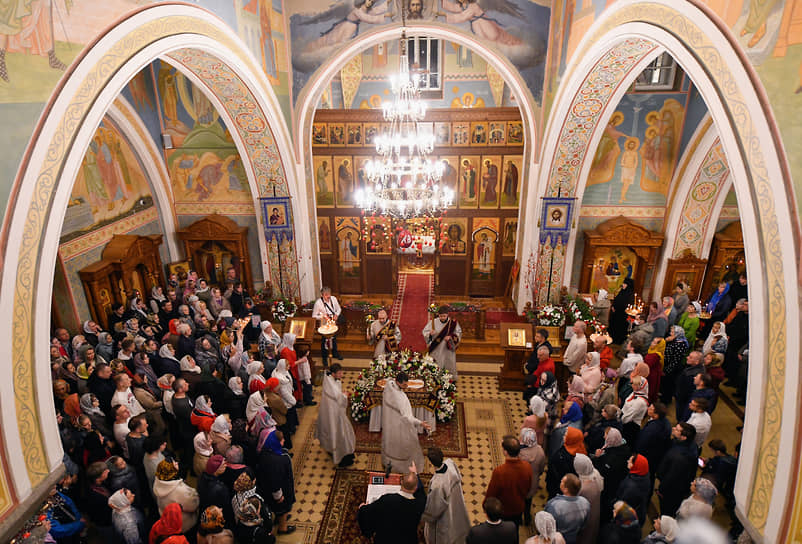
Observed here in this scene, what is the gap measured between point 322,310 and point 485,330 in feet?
13.2

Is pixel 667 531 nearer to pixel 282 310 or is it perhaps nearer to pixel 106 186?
pixel 282 310

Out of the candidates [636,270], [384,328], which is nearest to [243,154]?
[384,328]

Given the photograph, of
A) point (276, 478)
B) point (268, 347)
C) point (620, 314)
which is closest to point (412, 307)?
point (620, 314)

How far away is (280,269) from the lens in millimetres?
11617

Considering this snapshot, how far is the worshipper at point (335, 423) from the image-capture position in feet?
21.5

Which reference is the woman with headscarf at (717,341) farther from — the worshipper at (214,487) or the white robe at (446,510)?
the worshipper at (214,487)

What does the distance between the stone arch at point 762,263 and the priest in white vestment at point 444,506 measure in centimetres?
256

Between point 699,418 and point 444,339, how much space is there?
3944mm

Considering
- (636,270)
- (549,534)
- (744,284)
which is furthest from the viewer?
(636,270)

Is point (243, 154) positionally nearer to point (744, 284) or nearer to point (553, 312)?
point (553, 312)

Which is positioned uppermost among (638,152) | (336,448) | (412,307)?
(638,152)

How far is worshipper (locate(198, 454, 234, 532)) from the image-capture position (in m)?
4.84

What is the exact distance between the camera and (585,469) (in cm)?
466

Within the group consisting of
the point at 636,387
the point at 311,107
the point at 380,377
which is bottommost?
the point at 380,377
